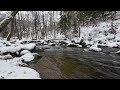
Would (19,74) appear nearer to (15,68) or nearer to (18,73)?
(18,73)

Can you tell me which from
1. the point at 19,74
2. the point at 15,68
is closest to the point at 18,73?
the point at 19,74

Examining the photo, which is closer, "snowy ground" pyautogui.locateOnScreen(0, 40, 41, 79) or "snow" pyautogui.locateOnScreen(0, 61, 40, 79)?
"snow" pyautogui.locateOnScreen(0, 61, 40, 79)

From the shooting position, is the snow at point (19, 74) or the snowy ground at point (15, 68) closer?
the snow at point (19, 74)

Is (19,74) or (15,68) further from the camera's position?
(15,68)

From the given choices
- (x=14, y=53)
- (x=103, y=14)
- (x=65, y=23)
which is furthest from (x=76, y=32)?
(x=14, y=53)

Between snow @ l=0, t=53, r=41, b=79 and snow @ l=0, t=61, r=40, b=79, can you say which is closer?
snow @ l=0, t=61, r=40, b=79

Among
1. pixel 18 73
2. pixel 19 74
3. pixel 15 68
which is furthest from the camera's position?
pixel 15 68

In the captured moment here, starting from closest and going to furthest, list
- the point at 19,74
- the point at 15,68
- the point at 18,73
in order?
1. the point at 19,74
2. the point at 18,73
3. the point at 15,68
